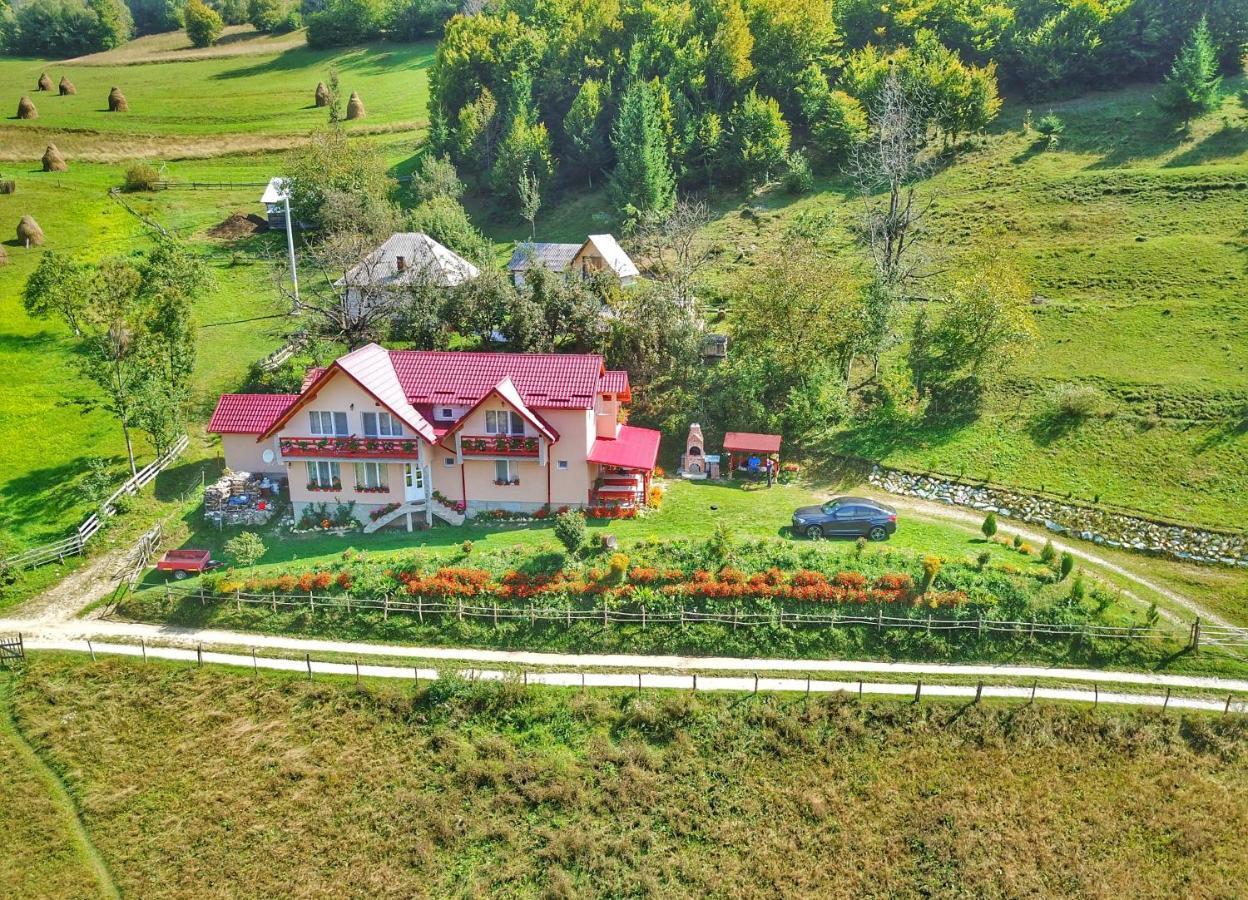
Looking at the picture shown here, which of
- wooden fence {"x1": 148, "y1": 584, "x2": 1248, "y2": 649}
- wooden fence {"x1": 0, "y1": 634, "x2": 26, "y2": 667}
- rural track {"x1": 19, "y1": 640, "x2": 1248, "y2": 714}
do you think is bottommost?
rural track {"x1": 19, "y1": 640, "x2": 1248, "y2": 714}

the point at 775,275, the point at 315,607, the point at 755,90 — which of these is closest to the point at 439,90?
the point at 755,90

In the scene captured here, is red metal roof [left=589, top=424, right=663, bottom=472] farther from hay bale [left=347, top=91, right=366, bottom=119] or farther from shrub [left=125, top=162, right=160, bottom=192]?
hay bale [left=347, top=91, right=366, bottom=119]

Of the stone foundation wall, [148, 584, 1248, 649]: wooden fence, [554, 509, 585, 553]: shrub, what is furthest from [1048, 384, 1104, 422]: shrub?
[554, 509, 585, 553]: shrub

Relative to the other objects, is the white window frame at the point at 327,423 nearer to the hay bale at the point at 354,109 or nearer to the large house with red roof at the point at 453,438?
the large house with red roof at the point at 453,438

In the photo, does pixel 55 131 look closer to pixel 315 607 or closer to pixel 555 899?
pixel 315 607

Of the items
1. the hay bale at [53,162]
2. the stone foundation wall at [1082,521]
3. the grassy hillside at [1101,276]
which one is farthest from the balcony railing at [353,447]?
the hay bale at [53,162]

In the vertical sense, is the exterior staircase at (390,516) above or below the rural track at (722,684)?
above

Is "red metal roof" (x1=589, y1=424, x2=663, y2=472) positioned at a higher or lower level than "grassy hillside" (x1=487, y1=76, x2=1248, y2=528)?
lower
